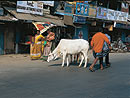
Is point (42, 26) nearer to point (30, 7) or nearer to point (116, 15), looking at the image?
point (30, 7)

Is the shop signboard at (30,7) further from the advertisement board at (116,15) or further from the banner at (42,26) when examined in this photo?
the advertisement board at (116,15)

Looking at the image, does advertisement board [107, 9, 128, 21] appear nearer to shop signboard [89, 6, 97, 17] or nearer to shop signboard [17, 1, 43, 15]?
shop signboard [89, 6, 97, 17]

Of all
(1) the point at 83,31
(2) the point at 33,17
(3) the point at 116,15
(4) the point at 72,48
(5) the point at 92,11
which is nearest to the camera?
(4) the point at 72,48

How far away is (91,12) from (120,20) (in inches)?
247

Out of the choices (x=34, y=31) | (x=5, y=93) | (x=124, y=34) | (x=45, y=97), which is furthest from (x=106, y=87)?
(x=124, y=34)

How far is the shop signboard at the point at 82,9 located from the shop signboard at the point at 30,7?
4.38 m

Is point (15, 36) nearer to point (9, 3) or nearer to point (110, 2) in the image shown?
point (9, 3)

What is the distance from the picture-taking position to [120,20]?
26172mm

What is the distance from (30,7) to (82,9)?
6.18 m

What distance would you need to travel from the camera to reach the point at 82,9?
2009 centimetres

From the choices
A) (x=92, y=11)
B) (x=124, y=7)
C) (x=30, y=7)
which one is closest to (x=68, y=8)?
(x=92, y=11)

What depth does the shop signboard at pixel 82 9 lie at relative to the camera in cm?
1961

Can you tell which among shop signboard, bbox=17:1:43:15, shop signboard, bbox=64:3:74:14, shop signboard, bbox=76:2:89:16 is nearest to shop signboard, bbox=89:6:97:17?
shop signboard, bbox=76:2:89:16

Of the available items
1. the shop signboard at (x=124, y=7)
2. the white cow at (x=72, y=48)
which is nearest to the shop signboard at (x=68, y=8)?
the white cow at (x=72, y=48)
